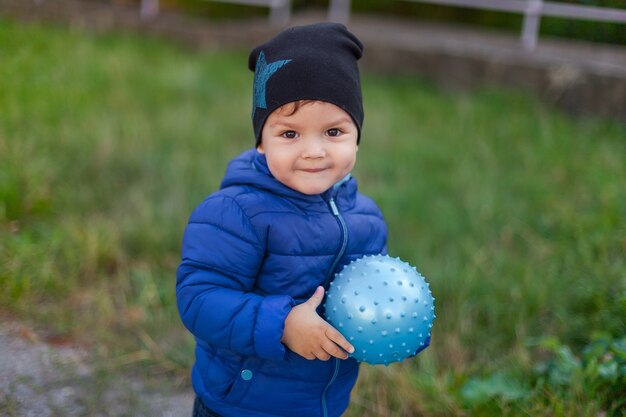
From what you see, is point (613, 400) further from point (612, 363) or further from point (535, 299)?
point (535, 299)

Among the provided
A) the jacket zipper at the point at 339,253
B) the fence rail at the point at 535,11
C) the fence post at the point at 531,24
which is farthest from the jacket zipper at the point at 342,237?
the fence post at the point at 531,24

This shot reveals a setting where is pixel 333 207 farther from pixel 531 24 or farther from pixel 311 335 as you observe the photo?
pixel 531 24

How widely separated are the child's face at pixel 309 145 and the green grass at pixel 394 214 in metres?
1.10

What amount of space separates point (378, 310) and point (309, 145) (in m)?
0.46

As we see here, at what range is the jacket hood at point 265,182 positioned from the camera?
6.37ft

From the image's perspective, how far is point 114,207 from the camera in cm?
380

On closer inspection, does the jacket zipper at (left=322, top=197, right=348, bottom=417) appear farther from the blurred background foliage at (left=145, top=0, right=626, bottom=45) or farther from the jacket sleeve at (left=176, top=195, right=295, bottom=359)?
the blurred background foliage at (left=145, top=0, right=626, bottom=45)

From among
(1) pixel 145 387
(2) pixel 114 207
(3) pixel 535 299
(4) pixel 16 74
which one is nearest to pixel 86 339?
(1) pixel 145 387

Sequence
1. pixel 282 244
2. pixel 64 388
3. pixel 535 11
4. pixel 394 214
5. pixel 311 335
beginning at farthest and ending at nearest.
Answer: pixel 535 11
pixel 394 214
pixel 64 388
pixel 282 244
pixel 311 335

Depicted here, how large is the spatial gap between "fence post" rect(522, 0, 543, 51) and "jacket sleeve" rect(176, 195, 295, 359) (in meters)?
5.09

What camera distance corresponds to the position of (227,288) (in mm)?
1853

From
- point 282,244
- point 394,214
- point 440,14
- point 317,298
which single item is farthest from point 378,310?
point 440,14

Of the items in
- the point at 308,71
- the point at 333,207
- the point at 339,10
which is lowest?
the point at 339,10

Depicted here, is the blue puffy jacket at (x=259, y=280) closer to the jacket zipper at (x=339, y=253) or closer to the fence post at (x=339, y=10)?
the jacket zipper at (x=339, y=253)
